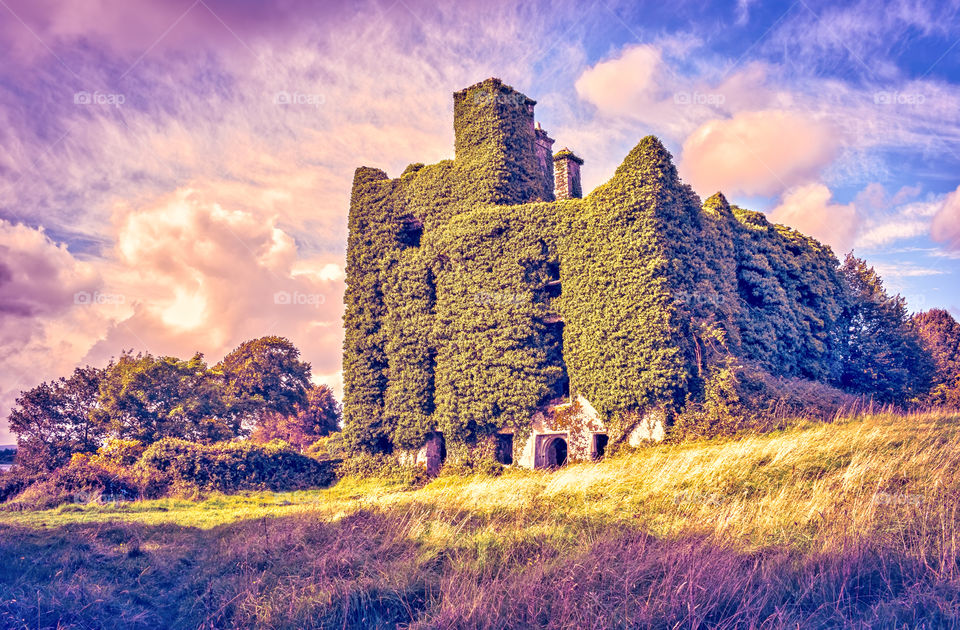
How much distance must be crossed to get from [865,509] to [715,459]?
489 centimetres

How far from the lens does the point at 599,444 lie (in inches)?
794

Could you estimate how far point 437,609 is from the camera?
18.4 ft

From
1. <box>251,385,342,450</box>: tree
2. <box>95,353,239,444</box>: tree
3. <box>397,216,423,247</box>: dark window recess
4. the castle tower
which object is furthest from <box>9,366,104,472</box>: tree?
the castle tower

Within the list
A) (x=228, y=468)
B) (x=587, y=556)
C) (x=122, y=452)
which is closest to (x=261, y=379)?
(x=122, y=452)

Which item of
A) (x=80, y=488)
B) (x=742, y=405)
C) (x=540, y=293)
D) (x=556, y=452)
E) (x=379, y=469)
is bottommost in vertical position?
(x=379, y=469)

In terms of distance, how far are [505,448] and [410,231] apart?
11642 millimetres

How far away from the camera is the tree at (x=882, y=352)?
987 inches

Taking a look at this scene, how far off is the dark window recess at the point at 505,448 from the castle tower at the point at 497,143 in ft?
32.5

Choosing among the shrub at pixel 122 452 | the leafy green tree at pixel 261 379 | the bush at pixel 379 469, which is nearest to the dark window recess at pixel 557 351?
the bush at pixel 379 469

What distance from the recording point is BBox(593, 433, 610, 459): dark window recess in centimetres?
1956

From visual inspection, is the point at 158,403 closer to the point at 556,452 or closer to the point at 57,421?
the point at 57,421

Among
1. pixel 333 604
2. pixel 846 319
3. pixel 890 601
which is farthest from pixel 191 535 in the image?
pixel 846 319

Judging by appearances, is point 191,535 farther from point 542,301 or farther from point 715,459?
point 542,301

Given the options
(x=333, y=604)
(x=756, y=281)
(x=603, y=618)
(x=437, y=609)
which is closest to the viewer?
(x=603, y=618)
